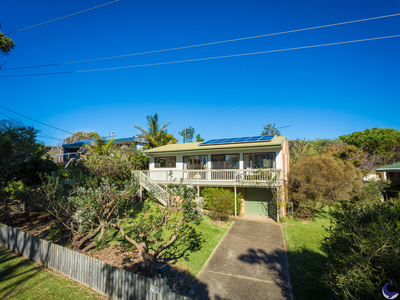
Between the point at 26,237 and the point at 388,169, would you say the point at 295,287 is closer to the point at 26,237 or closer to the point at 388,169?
the point at 26,237

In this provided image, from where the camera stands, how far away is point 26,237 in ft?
28.2

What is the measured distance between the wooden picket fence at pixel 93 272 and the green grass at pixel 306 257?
14.5ft

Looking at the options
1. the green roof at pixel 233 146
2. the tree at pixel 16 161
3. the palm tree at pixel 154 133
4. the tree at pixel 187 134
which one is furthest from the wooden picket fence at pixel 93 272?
the tree at pixel 187 134

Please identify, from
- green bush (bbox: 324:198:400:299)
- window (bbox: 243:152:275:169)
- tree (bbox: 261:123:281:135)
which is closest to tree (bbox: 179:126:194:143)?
tree (bbox: 261:123:281:135)

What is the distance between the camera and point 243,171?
585 inches

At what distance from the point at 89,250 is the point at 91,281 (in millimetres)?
3249

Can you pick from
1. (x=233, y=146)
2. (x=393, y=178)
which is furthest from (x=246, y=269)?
(x=393, y=178)

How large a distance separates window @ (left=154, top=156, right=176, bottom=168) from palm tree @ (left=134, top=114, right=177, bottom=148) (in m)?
5.75

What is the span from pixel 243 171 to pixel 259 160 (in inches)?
85.4

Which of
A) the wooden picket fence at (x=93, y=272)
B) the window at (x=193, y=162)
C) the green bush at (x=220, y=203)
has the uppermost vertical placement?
the window at (x=193, y=162)

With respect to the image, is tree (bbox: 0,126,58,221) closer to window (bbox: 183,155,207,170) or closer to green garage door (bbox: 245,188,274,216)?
window (bbox: 183,155,207,170)

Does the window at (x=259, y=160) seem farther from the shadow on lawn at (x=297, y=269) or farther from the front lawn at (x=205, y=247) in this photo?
the shadow on lawn at (x=297, y=269)

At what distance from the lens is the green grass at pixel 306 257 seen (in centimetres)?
645

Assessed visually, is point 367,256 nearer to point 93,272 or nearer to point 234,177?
point 93,272
